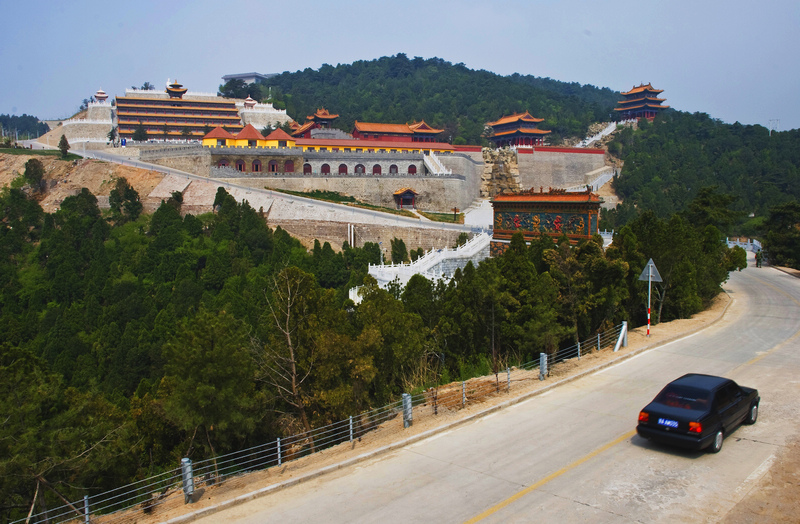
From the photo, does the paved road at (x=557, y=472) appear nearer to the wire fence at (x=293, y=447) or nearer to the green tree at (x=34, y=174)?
the wire fence at (x=293, y=447)

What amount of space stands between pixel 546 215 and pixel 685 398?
17935 millimetres

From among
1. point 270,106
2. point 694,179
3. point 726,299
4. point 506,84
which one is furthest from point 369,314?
point 506,84

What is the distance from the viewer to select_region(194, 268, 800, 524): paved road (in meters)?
6.72

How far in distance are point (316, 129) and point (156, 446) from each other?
50.6m

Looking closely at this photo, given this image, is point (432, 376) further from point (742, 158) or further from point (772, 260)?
point (742, 158)

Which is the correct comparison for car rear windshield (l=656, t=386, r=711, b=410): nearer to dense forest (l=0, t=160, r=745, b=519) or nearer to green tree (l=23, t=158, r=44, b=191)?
dense forest (l=0, t=160, r=745, b=519)

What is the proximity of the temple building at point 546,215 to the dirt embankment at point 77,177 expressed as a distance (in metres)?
27.4

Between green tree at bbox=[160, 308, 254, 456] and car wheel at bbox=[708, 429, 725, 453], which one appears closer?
car wheel at bbox=[708, 429, 725, 453]

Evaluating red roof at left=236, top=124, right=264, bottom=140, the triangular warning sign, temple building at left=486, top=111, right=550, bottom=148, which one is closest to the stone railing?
the triangular warning sign

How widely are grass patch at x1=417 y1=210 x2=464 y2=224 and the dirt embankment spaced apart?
62.4 ft

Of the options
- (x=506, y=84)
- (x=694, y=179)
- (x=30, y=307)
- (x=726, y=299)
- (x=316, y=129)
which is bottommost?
(x=30, y=307)

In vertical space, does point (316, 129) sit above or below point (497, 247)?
above

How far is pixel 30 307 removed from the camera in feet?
109

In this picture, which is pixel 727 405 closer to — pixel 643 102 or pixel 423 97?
pixel 643 102
